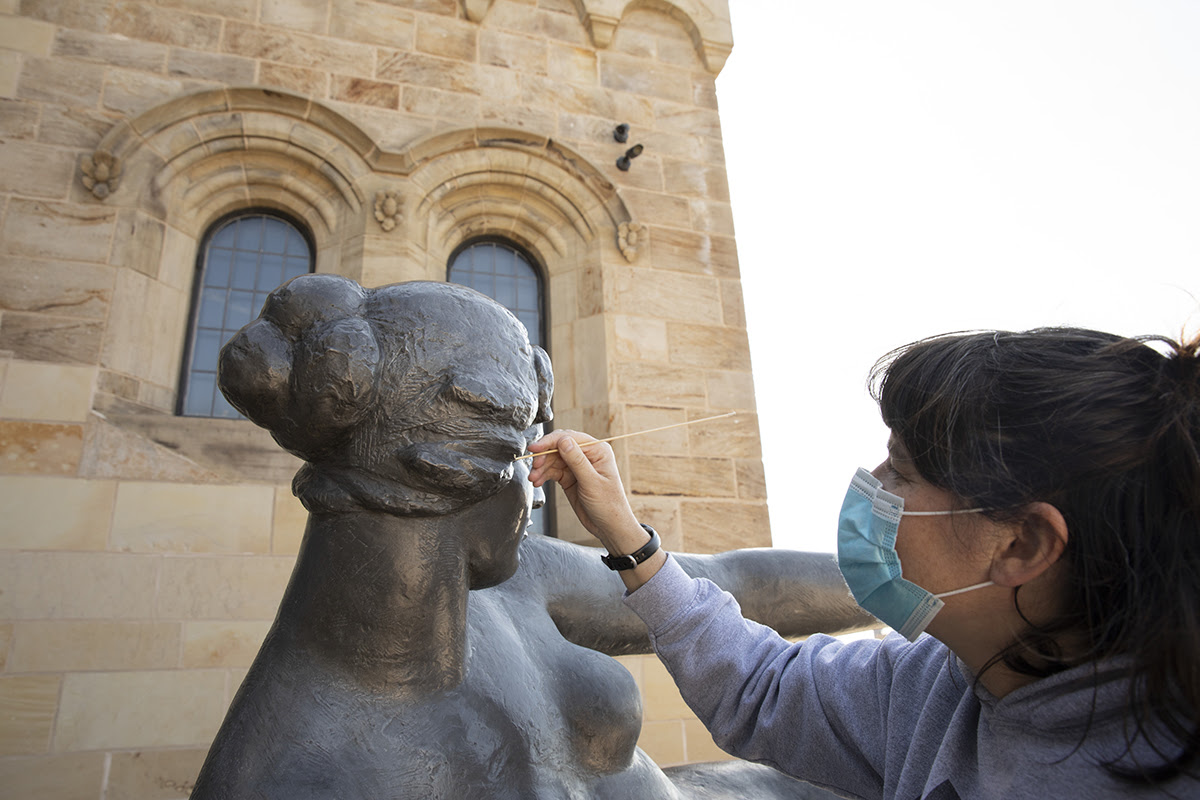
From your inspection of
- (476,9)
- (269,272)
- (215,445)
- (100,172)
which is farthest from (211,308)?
(476,9)

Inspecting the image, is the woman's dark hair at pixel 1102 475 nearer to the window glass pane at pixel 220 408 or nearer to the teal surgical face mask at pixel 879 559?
the teal surgical face mask at pixel 879 559

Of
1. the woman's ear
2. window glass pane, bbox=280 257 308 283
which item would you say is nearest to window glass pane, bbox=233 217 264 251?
window glass pane, bbox=280 257 308 283

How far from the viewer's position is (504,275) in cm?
611

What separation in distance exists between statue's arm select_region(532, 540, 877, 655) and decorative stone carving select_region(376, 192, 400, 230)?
4313 millimetres

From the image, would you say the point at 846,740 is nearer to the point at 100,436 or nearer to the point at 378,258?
the point at 100,436

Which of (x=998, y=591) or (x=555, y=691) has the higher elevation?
(x=998, y=591)

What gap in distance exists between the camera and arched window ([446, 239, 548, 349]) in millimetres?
5992

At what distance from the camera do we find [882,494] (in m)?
1.06

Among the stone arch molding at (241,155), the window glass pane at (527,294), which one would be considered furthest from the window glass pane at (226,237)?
the window glass pane at (527,294)

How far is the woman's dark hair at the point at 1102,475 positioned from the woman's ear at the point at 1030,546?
0.02 m

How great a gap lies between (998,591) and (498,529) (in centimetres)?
61

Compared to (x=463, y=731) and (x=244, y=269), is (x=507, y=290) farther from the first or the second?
(x=463, y=731)

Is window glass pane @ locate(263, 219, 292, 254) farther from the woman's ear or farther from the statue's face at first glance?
the woman's ear

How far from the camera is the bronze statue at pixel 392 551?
32.6 inches
